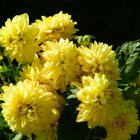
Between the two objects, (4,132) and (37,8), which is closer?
(4,132)

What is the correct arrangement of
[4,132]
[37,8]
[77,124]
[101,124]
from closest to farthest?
[101,124], [77,124], [4,132], [37,8]

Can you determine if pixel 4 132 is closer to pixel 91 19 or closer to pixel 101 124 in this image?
pixel 101 124

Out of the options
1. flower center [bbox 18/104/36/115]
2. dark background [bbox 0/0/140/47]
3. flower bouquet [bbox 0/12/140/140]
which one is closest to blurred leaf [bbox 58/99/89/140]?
flower bouquet [bbox 0/12/140/140]

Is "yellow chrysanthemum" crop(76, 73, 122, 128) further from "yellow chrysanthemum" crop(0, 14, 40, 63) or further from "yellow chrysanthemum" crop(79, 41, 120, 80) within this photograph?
"yellow chrysanthemum" crop(0, 14, 40, 63)

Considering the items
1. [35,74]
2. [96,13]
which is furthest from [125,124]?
[96,13]

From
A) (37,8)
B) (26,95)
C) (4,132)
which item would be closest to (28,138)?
(4,132)

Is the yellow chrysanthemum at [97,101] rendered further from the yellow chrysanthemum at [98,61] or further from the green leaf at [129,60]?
the green leaf at [129,60]

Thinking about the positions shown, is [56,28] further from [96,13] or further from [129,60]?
[96,13]
